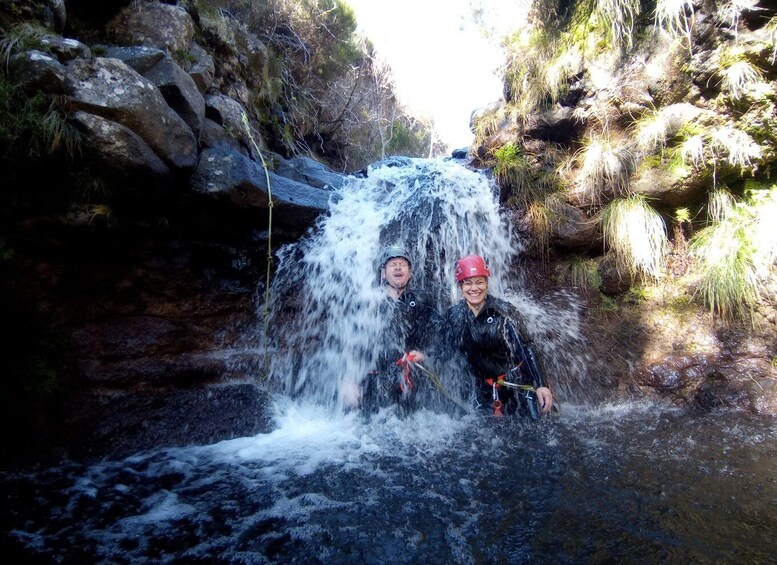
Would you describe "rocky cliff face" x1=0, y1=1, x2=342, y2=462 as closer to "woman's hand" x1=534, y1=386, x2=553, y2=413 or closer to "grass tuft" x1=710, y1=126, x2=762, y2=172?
"woman's hand" x1=534, y1=386, x2=553, y2=413

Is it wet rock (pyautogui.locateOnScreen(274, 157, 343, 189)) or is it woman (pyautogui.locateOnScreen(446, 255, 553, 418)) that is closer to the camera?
woman (pyautogui.locateOnScreen(446, 255, 553, 418))

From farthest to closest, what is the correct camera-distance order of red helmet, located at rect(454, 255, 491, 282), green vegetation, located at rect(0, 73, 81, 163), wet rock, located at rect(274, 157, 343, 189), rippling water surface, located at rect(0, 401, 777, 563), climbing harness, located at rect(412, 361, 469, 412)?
wet rock, located at rect(274, 157, 343, 189) < climbing harness, located at rect(412, 361, 469, 412) < red helmet, located at rect(454, 255, 491, 282) < green vegetation, located at rect(0, 73, 81, 163) < rippling water surface, located at rect(0, 401, 777, 563)

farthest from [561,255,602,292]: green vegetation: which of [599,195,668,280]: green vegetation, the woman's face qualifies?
the woman's face

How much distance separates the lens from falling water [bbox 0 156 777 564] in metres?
2.05

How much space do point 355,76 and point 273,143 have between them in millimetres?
5448

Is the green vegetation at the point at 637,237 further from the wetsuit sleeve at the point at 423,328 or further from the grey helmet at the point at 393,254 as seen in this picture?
the grey helmet at the point at 393,254

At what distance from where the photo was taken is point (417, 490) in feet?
8.57

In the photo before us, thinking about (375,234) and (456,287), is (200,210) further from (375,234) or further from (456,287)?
(456,287)

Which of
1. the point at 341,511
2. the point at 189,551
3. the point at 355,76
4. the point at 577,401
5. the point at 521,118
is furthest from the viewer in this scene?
A: the point at 355,76

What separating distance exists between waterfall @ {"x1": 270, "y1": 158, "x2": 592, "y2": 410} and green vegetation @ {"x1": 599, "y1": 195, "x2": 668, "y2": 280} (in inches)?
36.8

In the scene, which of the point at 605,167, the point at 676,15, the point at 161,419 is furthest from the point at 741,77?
the point at 161,419

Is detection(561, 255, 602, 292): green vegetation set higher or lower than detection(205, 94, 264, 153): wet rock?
lower

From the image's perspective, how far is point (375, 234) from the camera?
5.93 meters

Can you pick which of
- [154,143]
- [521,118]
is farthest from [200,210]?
[521,118]
